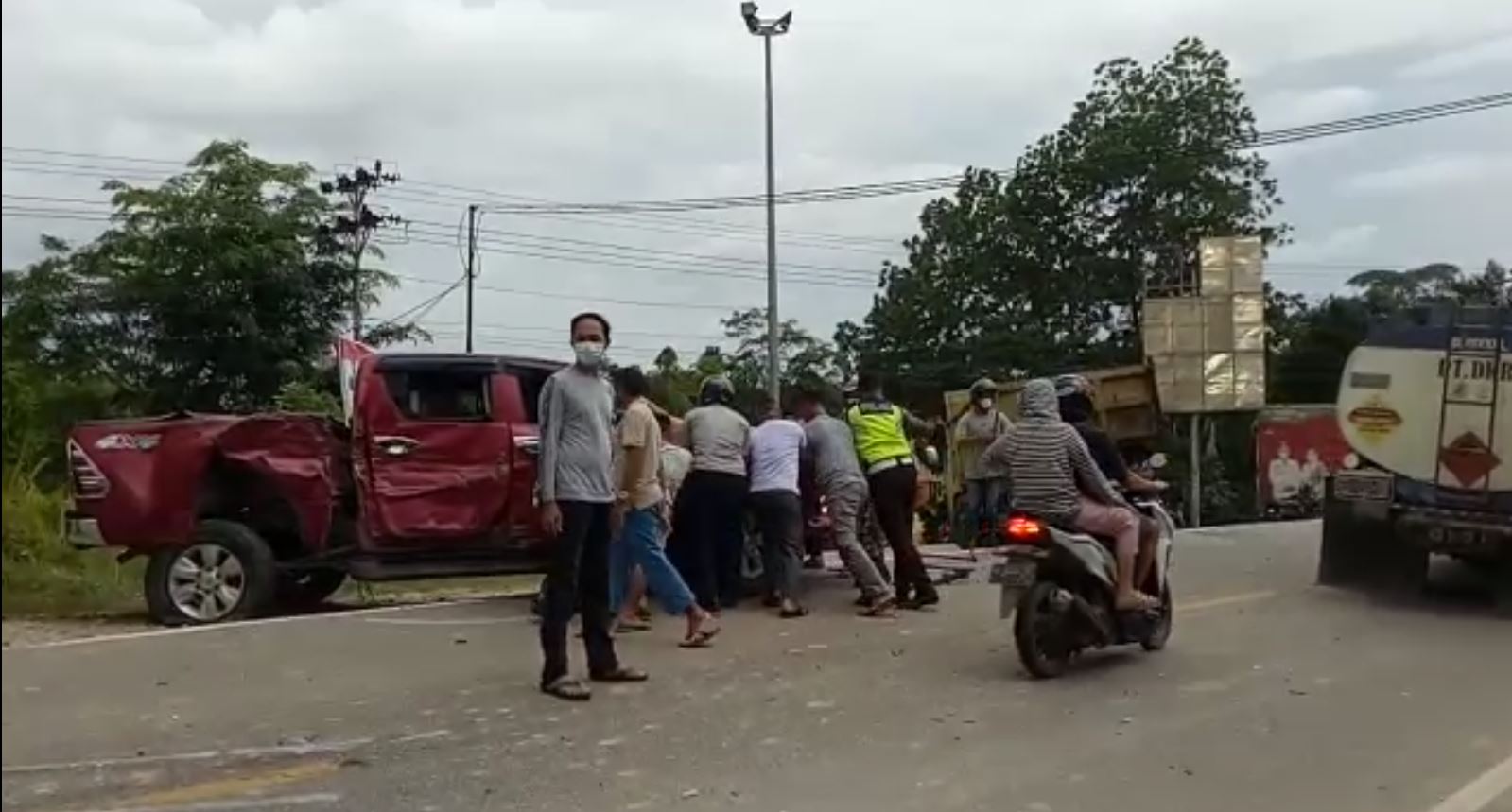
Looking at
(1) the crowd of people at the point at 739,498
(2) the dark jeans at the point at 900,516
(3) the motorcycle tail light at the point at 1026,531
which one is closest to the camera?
(3) the motorcycle tail light at the point at 1026,531

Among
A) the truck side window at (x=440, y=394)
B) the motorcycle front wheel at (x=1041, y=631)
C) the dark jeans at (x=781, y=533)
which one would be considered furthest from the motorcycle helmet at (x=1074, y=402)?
the truck side window at (x=440, y=394)

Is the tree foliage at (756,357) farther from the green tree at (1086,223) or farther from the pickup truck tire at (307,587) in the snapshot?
the pickup truck tire at (307,587)

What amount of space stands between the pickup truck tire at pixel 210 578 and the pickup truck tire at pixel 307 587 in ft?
1.96

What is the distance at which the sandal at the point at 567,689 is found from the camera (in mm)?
8227

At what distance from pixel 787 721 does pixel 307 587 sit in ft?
18.3

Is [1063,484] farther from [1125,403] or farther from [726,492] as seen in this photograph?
[1125,403]

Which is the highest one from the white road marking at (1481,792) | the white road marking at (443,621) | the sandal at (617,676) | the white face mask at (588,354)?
the white face mask at (588,354)

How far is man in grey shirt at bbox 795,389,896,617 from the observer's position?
11.2m

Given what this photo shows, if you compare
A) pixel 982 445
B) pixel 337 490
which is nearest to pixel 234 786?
pixel 337 490

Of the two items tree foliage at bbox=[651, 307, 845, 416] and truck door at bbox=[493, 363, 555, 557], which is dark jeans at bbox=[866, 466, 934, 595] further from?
tree foliage at bbox=[651, 307, 845, 416]

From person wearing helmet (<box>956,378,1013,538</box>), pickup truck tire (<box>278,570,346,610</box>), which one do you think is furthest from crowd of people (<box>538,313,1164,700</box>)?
person wearing helmet (<box>956,378,1013,538</box>)

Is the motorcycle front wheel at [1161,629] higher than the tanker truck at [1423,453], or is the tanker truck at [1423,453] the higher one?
the tanker truck at [1423,453]

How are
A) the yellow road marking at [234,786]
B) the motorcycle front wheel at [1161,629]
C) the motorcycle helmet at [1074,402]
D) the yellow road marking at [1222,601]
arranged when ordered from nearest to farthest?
the yellow road marking at [234,786] → the motorcycle front wheel at [1161,629] → the motorcycle helmet at [1074,402] → the yellow road marking at [1222,601]

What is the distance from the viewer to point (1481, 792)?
6590mm
